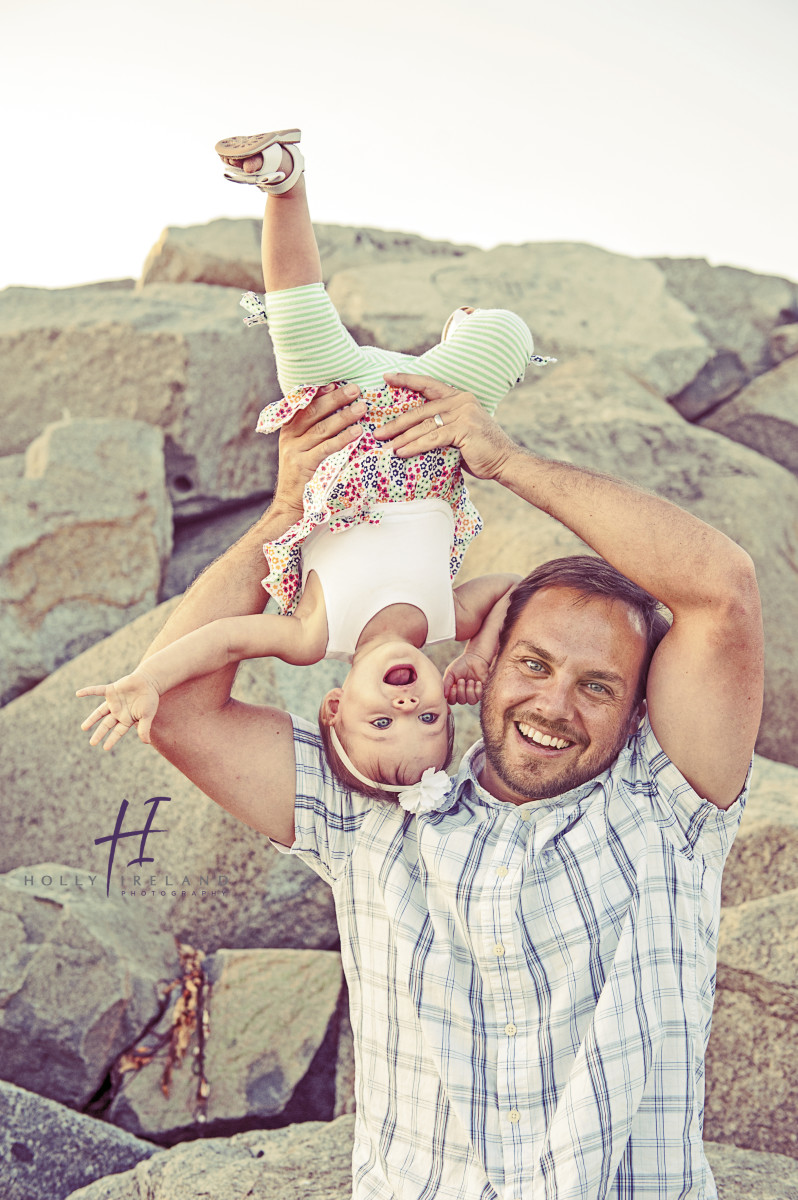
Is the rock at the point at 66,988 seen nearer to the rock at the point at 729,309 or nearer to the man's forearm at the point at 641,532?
the man's forearm at the point at 641,532

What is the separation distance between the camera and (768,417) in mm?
6668

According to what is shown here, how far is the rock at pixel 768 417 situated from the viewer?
6.61 metres

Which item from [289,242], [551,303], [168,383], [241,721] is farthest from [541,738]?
[551,303]

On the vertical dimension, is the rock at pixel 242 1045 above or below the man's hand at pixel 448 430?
below

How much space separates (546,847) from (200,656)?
2.86ft

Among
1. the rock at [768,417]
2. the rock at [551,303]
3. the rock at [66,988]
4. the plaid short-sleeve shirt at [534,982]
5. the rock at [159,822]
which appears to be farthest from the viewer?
Result: the rock at [768,417]

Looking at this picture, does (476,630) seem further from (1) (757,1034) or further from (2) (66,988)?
(2) (66,988)

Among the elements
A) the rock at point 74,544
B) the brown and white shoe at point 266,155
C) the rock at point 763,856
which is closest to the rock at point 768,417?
the rock at point 763,856

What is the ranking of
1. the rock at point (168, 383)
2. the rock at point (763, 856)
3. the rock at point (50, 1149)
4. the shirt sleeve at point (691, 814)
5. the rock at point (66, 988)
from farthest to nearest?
the rock at point (168, 383) → the rock at point (763, 856) → the rock at point (66, 988) → the rock at point (50, 1149) → the shirt sleeve at point (691, 814)

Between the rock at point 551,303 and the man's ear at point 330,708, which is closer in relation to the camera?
the man's ear at point 330,708

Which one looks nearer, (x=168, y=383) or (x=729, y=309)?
Answer: (x=168, y=383)

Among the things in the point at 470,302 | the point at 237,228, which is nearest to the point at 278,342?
the point at 470,302

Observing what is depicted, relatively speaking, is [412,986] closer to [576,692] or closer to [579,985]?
[579,985]

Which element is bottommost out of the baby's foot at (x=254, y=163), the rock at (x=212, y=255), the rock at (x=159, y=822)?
the rock at (x=159, y=822)
